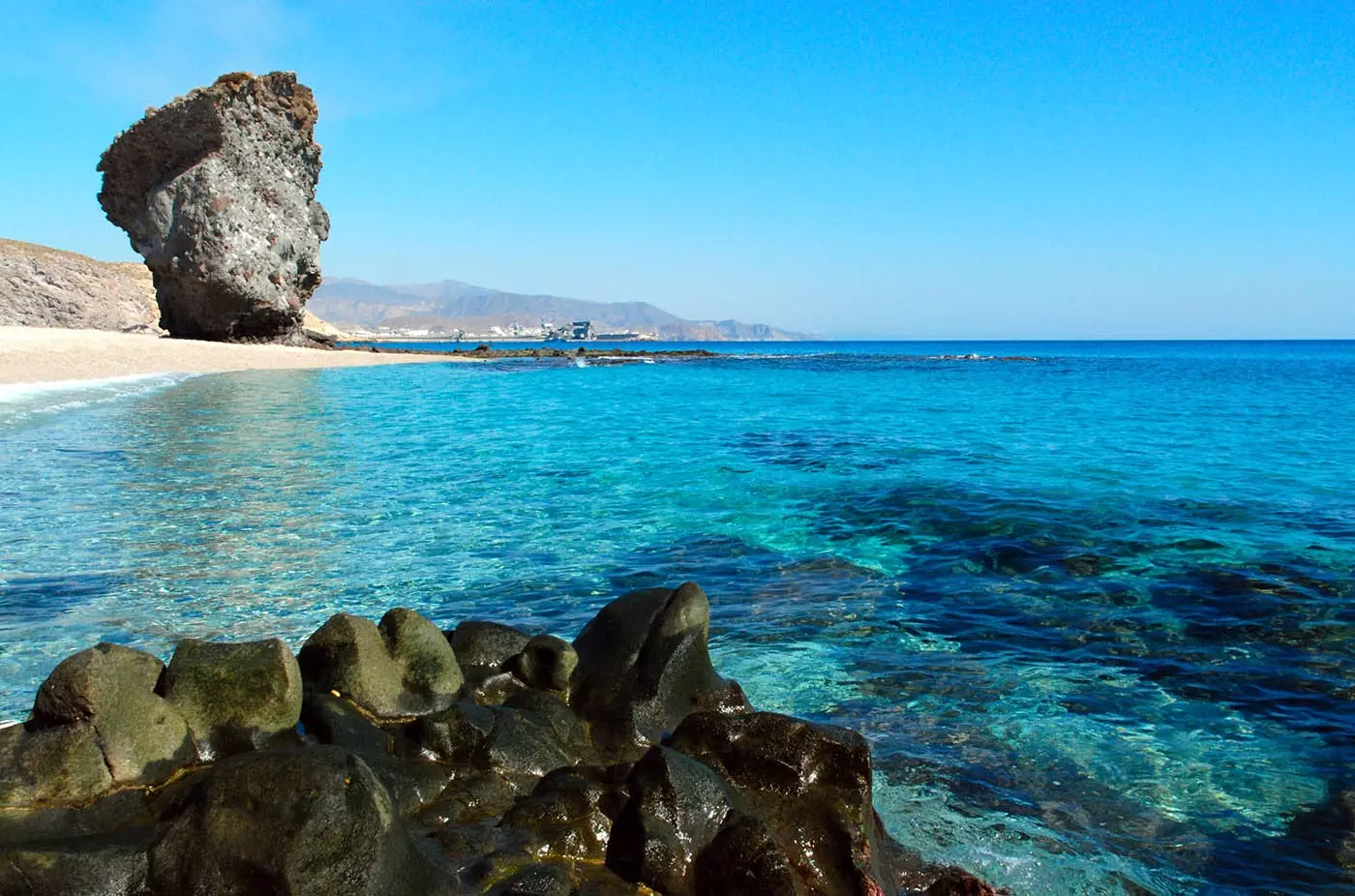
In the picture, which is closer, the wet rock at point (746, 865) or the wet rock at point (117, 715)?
the wet rock at point (746, 865)

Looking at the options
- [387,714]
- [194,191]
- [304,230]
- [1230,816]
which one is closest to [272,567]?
[387,714]

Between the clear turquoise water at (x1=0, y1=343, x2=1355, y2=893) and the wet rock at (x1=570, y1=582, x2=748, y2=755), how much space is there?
122 cm

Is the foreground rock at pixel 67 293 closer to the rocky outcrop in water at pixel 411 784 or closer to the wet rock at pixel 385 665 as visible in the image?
the wet rock at pixel 385 665

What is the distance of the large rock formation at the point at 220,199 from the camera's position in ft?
168

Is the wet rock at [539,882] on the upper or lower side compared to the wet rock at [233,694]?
lower

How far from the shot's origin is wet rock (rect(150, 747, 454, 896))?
3.51 m

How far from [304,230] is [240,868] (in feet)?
200

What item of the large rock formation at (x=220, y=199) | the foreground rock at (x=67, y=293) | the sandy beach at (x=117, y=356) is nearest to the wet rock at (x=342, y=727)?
the sandy beach at (x=117, y=356)

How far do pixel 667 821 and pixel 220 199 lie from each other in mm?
55832

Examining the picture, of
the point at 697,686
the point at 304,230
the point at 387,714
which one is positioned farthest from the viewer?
the point at 304,230

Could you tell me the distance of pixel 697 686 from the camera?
240 inches

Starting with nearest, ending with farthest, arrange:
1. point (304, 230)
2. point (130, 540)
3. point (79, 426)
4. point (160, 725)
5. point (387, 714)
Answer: point (160, 725) < point (387, 714) < point (130, 540) < point (79, 426) < point (304, 230)

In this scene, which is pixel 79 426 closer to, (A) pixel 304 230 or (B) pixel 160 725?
(B) pixel 160 725

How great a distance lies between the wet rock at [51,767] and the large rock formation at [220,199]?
2106 inches
